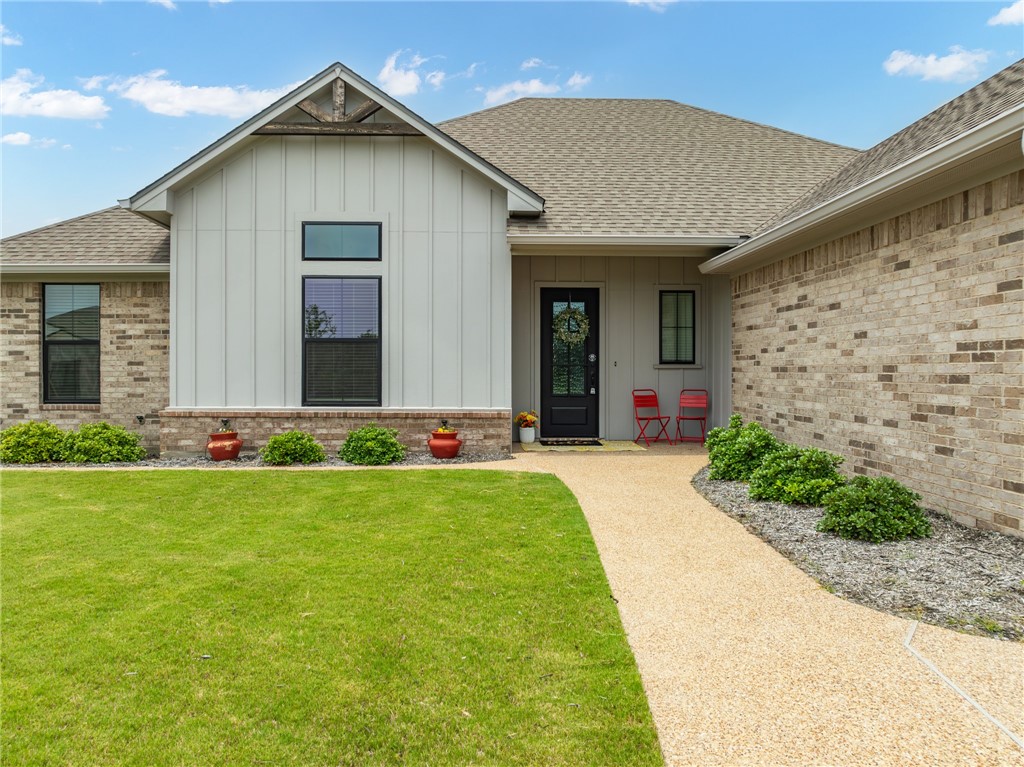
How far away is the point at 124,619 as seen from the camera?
3.25 metres

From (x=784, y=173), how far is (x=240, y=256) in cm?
952

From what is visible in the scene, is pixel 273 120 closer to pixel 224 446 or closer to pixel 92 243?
pixel 92 243

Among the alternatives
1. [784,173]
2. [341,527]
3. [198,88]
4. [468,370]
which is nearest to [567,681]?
[341,527]

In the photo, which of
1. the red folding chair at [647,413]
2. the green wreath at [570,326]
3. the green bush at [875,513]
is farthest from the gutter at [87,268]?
the green bush at [875,513]

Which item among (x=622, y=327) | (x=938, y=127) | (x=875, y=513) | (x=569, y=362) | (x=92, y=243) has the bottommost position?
(x=875, y=513)

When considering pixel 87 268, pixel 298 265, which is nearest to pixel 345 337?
pixel 298 265

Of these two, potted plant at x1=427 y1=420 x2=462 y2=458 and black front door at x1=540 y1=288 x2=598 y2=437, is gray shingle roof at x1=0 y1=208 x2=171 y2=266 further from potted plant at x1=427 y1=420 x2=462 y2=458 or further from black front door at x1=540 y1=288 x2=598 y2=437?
black front door at x1=540 y1=288 x2=598 y2=437

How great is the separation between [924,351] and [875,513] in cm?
Result: 158

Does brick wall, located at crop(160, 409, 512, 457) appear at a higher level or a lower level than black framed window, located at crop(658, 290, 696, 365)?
lower

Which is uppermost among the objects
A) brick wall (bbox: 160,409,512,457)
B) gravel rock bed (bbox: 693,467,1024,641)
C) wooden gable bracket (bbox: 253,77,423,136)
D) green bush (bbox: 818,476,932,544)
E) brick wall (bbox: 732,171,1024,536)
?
wooden gable bracket (bbox: 253,77,423,136)

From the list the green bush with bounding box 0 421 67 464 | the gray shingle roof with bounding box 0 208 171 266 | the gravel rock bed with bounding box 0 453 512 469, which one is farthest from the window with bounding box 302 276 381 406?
the green bush with bounding box 0 421 67 464

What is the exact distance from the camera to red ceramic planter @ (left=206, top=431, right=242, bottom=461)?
836 cm

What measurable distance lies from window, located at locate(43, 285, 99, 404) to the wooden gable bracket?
13.3 feet

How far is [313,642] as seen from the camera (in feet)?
9.84
